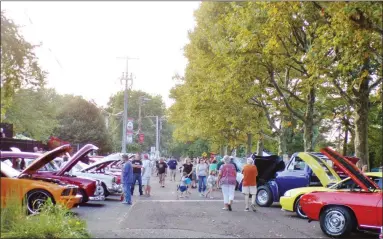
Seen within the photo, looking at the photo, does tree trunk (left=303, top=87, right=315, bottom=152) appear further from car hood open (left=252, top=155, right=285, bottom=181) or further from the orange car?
the orange car

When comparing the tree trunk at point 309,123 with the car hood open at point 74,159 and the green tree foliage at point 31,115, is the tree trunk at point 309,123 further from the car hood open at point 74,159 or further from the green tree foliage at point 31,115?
the green tree foliage at point 31,115

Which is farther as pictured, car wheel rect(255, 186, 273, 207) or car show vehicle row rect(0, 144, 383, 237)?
car wheel rect(255, 186, 273, 207)

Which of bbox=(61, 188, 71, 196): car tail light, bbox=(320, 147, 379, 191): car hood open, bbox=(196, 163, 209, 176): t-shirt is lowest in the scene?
bbox=(61, 188, 71, 196): car tail light

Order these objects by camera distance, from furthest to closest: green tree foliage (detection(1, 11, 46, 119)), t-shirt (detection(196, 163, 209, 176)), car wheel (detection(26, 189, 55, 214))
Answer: t-shirt (detection(196, 163, 209, 176)) → car wheel (detection(26, 189, 55, 214)) → green tree foliage (detection(1, 11, 46, 119))

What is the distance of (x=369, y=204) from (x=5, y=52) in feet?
25.5

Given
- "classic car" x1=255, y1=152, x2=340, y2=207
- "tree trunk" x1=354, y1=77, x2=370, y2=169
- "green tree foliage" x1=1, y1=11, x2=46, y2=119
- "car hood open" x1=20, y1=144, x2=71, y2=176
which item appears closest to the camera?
"green tree foliage" x1=1, y1=11, x2=46, y2=119

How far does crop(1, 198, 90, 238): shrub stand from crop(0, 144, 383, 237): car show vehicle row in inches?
8.4

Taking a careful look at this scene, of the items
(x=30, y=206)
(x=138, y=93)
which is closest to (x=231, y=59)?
(x=30, y=206)

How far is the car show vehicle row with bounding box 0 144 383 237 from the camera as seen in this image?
964 cm

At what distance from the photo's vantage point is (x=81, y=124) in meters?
56.8

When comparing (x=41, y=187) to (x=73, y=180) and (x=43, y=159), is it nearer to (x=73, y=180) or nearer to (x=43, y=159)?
(x=43, y=159)

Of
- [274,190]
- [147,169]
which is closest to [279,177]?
[274,190]

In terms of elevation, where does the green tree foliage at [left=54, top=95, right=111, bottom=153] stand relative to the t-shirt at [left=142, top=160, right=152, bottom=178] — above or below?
above

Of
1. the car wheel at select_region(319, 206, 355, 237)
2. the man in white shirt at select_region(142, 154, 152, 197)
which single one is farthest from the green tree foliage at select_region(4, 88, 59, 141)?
the car wheel at select_region(319, 206, 355, 237)
